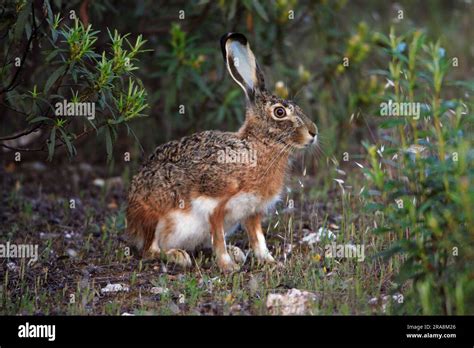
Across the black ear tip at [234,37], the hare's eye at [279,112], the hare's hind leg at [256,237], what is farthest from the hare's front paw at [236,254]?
the black ear tip at [234,37]

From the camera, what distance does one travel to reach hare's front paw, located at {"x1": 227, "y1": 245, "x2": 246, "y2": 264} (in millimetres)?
7727

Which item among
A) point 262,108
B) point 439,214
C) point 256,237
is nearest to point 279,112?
point 262,108

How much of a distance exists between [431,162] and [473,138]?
1.45 metres

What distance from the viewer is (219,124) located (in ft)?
34.2

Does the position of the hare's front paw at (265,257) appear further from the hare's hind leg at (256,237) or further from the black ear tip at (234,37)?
the black ear tip at (234,37)

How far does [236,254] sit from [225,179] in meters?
0.74

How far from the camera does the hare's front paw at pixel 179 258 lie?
7625 mm

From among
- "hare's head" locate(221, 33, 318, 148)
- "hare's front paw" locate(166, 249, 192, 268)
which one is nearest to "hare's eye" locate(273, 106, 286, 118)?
"hare's head" locate(221, 33, 318, 148)

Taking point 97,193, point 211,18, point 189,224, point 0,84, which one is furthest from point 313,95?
point 0,84

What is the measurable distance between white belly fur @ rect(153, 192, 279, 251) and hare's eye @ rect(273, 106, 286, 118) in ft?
2.34

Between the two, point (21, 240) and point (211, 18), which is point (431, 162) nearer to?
point (21, 240)

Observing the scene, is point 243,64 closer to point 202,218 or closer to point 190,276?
point 202,218

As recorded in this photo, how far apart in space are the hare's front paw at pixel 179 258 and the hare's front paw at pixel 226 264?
319mm

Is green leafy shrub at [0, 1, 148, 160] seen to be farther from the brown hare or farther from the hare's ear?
the hare's ear
